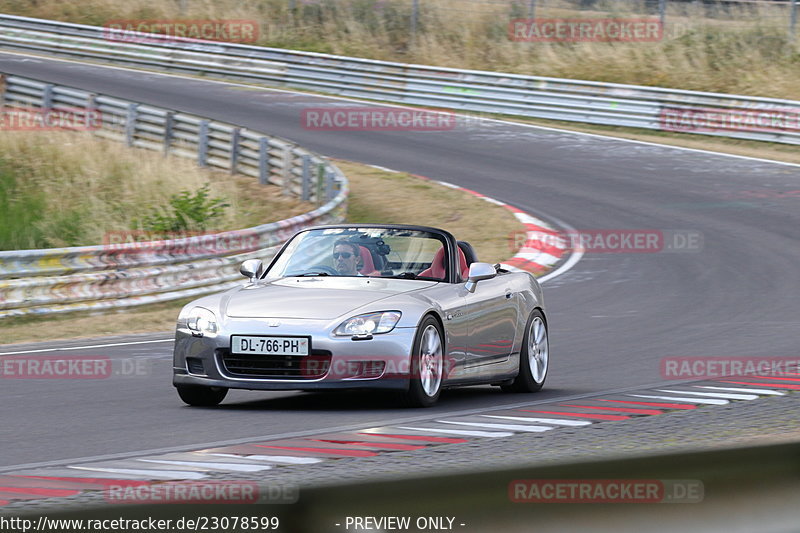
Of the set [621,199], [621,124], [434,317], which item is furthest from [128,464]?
[621,124]

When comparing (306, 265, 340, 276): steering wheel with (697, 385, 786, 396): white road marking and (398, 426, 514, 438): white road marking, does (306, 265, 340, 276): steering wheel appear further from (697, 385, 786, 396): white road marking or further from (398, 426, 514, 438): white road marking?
(697, 385, 786, 396): white road marking

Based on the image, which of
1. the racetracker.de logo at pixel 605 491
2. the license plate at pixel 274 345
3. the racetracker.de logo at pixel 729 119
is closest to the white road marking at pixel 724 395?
the license plate at pixel 274 345

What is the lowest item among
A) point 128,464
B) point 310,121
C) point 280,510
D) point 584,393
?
point 310,121

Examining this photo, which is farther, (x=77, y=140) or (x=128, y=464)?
(x=77, y=140)

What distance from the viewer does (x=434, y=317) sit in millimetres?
8922

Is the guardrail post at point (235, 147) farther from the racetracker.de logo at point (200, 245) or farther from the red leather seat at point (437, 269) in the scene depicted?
the red leather seat at point (437, 269)

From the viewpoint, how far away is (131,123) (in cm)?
2620

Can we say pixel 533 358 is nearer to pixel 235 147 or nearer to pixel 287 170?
pixel 287 170

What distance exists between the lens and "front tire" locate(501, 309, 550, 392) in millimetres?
10102

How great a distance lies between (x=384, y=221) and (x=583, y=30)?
18752 millimetres

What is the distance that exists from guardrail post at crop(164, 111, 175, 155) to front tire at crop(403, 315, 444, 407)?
1756cm

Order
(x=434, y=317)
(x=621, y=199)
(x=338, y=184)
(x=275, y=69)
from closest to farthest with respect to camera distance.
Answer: (x=434, y=317)
(x=338, y=184)
(x=621, y=199)
(x=275, y=69)

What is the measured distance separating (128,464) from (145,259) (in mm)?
9445

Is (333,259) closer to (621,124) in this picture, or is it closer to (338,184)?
(338,184)
